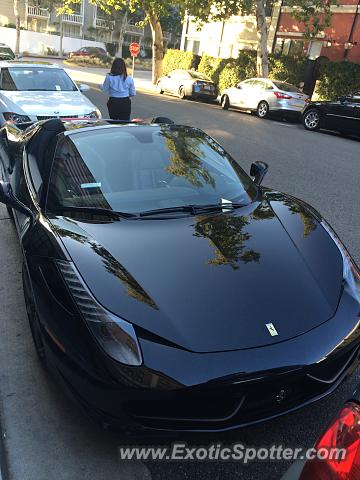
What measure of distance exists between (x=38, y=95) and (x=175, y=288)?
713 centimetres

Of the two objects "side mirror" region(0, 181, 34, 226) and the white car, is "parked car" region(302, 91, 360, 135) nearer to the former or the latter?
the white car

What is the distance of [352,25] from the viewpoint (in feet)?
70.7

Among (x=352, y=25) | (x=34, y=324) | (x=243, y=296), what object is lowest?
(x=34, y=324)

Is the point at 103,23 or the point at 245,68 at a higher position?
the point at 103,23

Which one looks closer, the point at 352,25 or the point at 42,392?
the point at 42,392

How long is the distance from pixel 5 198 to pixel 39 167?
0.34 metres

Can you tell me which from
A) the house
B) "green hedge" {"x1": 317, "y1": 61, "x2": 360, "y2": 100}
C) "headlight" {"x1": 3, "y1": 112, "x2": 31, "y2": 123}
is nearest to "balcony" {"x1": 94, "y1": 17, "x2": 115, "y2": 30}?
the house

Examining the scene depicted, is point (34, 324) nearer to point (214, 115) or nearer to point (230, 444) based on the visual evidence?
point (230, 444)

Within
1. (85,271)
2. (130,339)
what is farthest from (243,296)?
(85,271)

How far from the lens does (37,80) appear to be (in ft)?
29.2

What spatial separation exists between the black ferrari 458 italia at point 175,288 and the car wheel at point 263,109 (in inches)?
545

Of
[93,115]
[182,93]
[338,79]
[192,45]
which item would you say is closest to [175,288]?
[93,115]

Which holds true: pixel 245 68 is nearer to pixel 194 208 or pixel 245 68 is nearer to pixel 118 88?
pixel 118 88

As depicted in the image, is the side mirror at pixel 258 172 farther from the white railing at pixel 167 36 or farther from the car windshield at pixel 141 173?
the white railing at pixel 167 36
